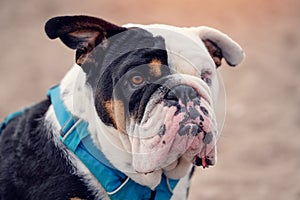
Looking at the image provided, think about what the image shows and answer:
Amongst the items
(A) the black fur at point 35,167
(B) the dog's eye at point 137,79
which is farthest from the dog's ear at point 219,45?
(A) the black fur at point 35,167

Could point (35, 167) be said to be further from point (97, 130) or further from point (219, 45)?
point (219, 45)

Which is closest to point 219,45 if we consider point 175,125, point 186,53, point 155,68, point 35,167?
point 186,53

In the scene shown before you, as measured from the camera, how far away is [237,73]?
4.88 metres

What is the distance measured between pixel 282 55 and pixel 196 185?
A: 1.52 meters

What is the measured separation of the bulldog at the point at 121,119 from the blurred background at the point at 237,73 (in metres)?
1.31

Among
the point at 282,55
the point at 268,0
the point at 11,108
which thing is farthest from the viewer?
the point at 268,0

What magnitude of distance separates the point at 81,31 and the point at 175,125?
474mm

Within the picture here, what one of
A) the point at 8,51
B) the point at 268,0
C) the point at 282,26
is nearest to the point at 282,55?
the point at 282,26

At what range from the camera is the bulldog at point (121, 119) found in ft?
7.24

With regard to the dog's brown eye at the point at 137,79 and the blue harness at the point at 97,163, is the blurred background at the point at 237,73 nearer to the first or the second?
the blue harness at the point at 97,163

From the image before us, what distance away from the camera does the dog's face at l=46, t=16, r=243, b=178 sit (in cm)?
219

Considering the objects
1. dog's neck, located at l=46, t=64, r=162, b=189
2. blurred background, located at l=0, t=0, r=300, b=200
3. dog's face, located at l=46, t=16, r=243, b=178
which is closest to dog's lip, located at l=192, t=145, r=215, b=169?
dog's face, located at l=46, t=16, r=243, b=178

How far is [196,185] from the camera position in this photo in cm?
389

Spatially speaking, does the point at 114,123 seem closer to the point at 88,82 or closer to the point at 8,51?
the point at 88,82
